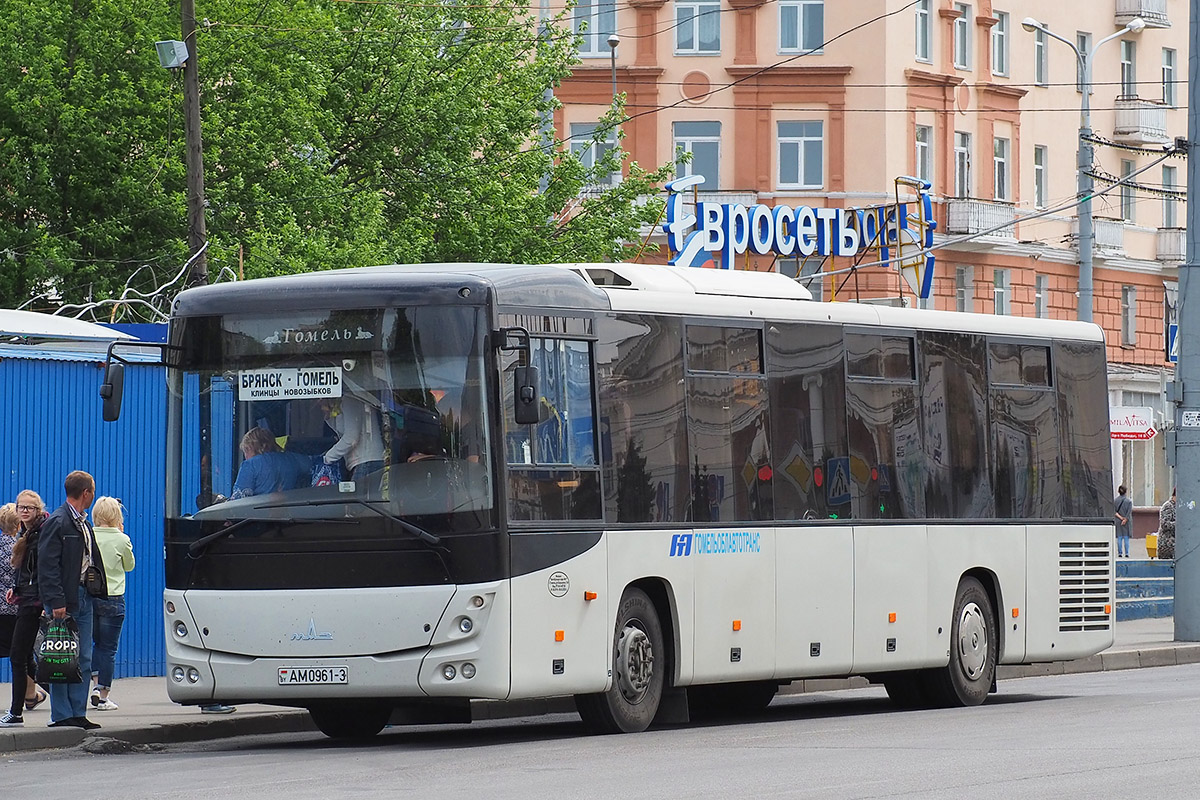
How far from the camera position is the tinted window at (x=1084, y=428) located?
772 inches

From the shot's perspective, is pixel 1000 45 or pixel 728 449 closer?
pixel 728 449

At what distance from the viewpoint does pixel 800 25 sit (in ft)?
172

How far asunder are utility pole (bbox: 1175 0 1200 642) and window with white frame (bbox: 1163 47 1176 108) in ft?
115

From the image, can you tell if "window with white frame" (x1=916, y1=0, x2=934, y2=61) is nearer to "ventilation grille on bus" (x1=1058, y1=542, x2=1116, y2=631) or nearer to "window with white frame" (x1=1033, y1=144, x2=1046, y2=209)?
"window with white frame" (x1=1033, y1=144, x2=1046, y2=209)

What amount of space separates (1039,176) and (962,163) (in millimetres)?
3599

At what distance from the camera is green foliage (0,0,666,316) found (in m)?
33.7

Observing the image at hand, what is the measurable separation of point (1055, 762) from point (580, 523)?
3581 millimetres

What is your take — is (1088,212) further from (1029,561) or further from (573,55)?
(1029,561)

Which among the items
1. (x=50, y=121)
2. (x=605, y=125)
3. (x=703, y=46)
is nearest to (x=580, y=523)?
(x=50, y=121)

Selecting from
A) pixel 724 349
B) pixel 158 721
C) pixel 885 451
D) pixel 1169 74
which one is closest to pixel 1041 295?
pixel 1169 74

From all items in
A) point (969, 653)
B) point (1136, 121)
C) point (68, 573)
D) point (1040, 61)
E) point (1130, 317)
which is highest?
point (1040, 61)

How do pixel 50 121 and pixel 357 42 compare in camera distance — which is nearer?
pixel 50 121

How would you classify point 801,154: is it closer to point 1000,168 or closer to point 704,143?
point 704,143

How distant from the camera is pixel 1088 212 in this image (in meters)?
45.2
